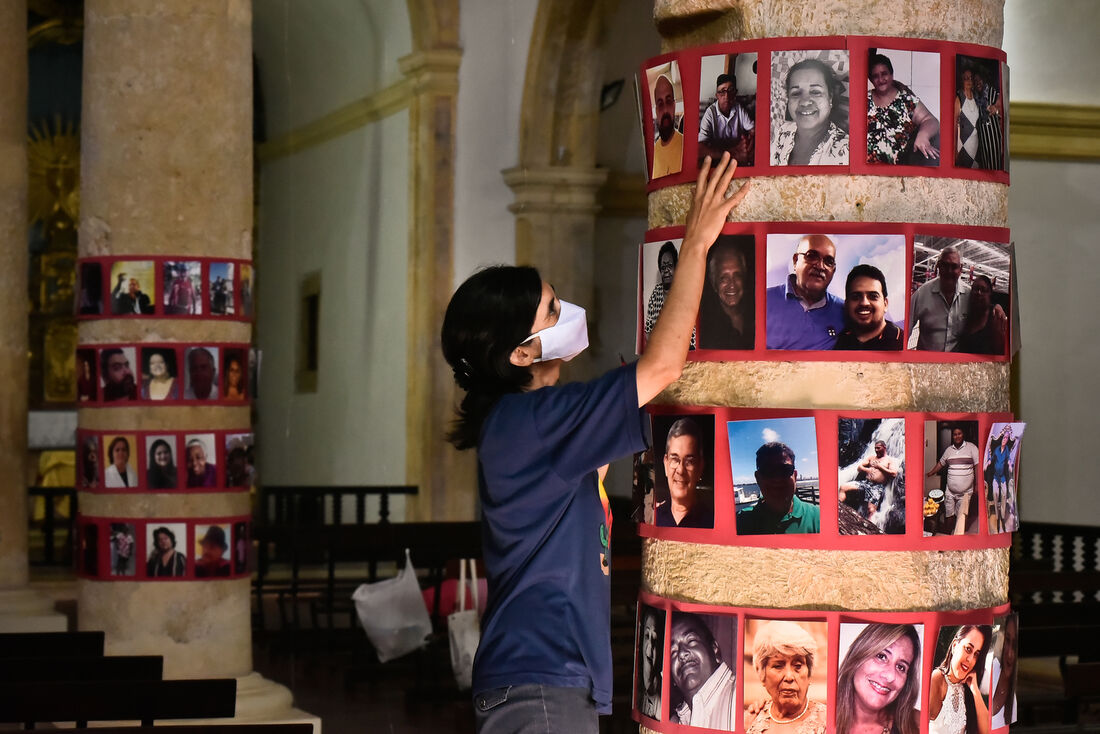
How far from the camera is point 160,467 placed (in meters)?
7.14

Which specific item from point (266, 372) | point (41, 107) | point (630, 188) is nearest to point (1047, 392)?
point (630, 188)

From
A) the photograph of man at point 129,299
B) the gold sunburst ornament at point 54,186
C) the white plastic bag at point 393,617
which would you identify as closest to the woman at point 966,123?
the photograph of man at point 129,299

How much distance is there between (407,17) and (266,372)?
20.8 feet

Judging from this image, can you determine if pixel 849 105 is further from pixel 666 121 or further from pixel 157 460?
pixel 157 460

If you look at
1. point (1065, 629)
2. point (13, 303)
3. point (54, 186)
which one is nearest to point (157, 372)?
point (13, 303)

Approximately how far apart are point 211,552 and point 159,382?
815mm

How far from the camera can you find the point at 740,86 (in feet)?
8.12

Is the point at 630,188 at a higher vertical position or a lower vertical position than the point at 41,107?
lower

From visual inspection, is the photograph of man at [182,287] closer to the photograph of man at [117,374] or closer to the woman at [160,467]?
the photograph of man at [117,374]

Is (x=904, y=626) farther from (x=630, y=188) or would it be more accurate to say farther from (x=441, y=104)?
(x=630, y=188)

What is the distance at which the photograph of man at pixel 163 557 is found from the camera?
7.06m

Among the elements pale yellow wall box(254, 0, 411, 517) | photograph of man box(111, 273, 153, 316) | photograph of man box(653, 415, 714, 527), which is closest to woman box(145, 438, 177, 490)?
photograph of man box(111, 273, 153, 316)

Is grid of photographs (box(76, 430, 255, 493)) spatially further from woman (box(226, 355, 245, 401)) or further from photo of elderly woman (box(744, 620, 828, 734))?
photo of elderly woman (box(744, 620, 828, 734))

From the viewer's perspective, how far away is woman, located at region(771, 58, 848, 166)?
7.94 feet
